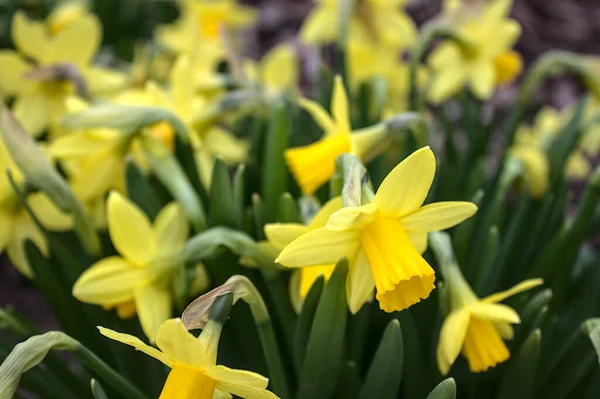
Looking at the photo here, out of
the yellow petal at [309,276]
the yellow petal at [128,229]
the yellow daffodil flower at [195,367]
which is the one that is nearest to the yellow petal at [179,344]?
the yellow daffodil flower at [195,367]

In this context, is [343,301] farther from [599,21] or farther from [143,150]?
[599,21]

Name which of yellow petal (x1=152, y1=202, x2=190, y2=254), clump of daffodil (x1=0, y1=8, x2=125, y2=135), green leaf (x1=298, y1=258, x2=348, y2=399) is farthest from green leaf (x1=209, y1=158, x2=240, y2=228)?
clump of daffodil (x1=0, y1=8, x2=125, y2=135)

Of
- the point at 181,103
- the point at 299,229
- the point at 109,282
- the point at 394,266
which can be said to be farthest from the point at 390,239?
the point at 181,103

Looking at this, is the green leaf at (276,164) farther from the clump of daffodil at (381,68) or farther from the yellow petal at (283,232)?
the clump of daffodil at (381,68)

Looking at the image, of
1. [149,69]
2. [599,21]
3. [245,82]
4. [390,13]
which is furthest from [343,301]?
[599,21]

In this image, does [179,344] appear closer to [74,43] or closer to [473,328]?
[473,328]

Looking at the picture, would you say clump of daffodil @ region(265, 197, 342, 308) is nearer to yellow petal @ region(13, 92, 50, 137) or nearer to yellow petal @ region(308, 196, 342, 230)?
yellow petal @ region(308, 196, 342, 230)
